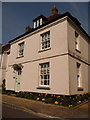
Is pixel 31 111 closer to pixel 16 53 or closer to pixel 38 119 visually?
pixel 38 119

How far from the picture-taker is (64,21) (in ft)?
29.4

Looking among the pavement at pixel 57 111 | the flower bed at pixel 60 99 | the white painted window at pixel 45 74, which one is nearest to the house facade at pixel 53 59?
the white painted window at pixel 45 74

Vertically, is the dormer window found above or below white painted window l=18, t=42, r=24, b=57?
above

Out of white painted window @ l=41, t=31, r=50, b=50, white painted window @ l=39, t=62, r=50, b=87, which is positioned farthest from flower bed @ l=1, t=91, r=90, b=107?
white painted window @ l=41, t=31, r=50, b=50

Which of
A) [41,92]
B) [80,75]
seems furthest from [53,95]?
[80,75]

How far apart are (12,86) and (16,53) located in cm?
383

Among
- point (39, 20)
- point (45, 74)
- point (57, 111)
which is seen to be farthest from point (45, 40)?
point (57, 111)

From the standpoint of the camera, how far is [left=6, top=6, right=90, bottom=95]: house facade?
8.38 m

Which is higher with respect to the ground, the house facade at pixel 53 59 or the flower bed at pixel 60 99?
the house facade at pixel 53 59

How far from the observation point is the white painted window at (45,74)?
9.46m

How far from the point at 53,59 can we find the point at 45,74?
152 cm

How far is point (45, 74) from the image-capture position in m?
9.61

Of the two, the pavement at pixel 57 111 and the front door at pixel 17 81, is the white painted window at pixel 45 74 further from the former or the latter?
the front door at pixel 17 81

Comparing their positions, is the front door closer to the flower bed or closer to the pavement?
the flower bed
